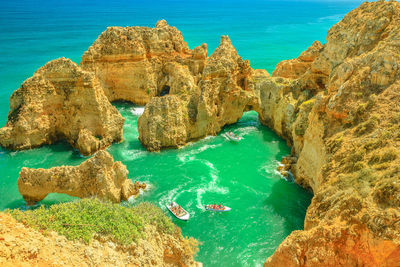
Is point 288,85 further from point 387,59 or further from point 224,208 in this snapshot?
point 224,208

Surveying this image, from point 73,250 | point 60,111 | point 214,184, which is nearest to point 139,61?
point 60,111

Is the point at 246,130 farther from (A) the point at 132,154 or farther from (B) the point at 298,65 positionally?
(A) the point at 132,154

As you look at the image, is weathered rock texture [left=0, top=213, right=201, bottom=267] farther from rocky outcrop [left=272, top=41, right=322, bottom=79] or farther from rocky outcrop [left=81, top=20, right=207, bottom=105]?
rocky outcrop [left=272, top=41, right=322, bottom=79]

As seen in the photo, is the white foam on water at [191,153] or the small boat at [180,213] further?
the white foam on water at [191,153]

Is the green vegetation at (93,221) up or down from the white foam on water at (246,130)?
down

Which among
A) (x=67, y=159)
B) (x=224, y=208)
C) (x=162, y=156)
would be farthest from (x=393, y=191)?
(x=67, y=159)

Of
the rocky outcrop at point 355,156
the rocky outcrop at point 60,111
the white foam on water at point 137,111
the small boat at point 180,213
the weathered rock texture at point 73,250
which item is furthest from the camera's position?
the white foam on water at point 137,111

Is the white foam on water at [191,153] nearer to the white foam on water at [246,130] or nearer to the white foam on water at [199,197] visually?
the white foam on water at [246,130]

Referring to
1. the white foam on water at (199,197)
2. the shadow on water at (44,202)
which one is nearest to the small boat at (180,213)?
the white foam on water at (199,197)
